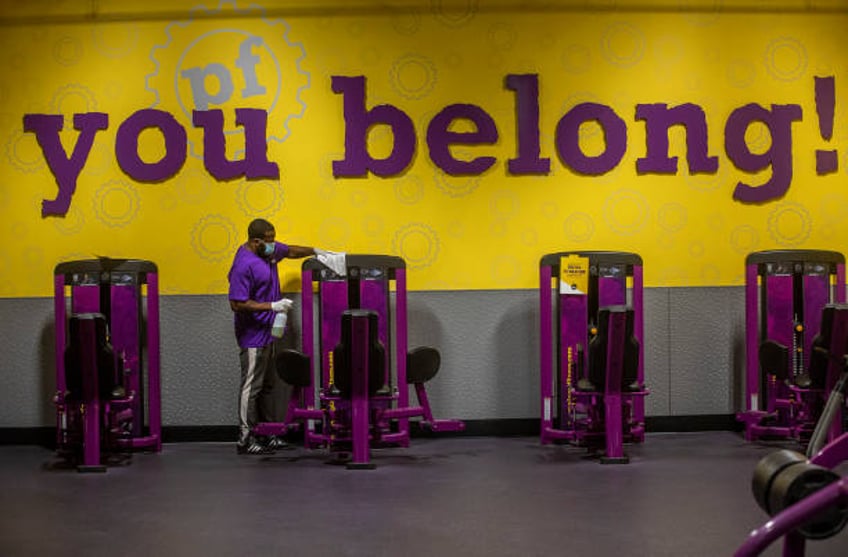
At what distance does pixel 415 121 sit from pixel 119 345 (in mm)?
2793

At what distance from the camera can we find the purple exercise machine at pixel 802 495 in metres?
3.32

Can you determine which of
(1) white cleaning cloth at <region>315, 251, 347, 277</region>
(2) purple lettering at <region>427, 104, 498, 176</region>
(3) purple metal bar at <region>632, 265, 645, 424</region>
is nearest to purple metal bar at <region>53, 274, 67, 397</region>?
(1) white cleaning cloth at <region>315, 251, 347, 277</region>

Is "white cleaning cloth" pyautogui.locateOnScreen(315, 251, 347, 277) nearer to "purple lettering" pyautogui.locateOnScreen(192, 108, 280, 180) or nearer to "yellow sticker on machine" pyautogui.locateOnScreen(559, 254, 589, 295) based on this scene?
"purple lettering" pyautogui.locateOnScreen(192, 108, 280, 180)

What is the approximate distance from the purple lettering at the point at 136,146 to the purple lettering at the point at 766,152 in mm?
4252

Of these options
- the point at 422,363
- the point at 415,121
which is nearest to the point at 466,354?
the point at 422,363

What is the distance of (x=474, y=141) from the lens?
8297 mm

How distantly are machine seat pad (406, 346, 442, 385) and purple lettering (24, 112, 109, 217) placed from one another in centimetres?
296

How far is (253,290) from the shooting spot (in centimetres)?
770

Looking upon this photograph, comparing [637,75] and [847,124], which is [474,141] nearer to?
[637,75]

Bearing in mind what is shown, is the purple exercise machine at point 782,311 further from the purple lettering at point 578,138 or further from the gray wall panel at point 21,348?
the gray wall panel at point 21,348

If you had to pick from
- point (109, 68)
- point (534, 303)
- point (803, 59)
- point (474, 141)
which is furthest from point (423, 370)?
point (803, 59)

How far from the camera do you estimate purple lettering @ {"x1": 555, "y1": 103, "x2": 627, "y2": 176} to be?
8312mm

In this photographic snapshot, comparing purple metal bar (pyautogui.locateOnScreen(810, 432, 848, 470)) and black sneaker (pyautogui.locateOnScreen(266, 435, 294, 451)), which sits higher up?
purple metal bar (pyautogui.locateOnScreen(810, 432, 848, 470))

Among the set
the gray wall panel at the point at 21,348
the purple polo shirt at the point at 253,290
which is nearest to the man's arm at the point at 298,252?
the purple polo shirt at the point at 253,290
